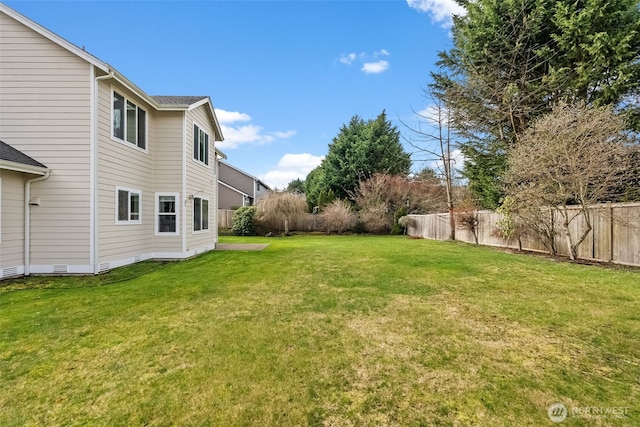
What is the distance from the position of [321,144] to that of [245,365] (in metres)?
30.8

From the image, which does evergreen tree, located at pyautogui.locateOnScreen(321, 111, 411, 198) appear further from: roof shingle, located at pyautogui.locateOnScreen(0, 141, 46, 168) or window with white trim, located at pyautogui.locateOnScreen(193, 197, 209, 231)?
roof shingle, located at pyautogui.locateOnScreen(0, 141, 46, 168)

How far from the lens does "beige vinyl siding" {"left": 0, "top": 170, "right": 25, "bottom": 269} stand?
6.64 meters

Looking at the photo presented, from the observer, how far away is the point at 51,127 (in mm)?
7398

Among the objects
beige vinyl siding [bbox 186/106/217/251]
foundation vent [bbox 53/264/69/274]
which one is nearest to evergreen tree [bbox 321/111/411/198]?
beige vinyl siding [bbox 186/106/217/251]

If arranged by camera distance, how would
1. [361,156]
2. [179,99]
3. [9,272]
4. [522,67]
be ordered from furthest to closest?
[361,156], [522,67], [179,99], [9,272]

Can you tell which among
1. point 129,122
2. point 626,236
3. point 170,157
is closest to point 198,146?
point 170,157

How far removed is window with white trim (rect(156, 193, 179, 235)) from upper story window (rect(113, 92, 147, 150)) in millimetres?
1611

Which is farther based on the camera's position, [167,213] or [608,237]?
[167,213]

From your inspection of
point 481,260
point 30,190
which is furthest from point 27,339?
point 481,260

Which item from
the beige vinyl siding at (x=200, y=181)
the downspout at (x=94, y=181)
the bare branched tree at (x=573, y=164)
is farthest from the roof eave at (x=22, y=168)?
the bare branched tree at (x=573, y=164)

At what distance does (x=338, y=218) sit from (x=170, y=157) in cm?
1350

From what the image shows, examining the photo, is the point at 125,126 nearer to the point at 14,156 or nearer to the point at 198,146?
the point at 14,156

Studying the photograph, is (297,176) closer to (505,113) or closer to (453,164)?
(453,164)

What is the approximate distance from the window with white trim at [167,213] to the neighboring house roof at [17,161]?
3.01m
